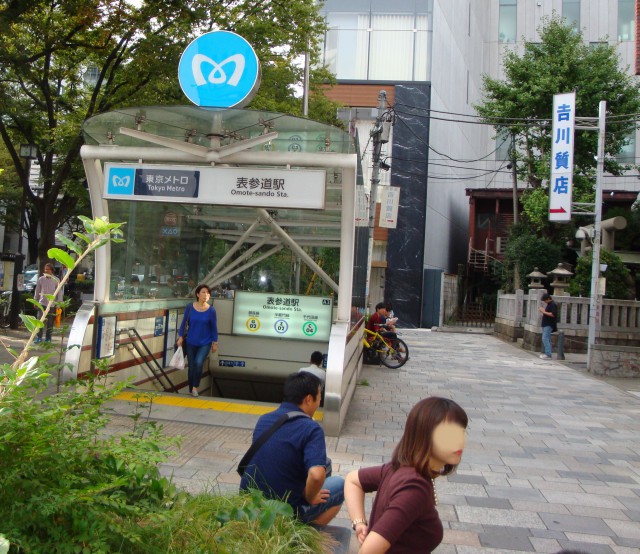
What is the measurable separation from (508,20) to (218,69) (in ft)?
112

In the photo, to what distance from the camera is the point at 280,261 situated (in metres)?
11.5

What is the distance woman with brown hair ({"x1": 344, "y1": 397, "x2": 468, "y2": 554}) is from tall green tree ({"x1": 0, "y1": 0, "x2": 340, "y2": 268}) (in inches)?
409

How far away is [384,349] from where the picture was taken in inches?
573

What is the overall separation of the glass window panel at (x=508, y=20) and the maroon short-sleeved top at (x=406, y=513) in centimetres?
3930

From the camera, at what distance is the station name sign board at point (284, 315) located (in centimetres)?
1014

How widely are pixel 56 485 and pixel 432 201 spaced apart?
28395mm

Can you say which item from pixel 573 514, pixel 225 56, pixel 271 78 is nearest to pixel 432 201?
pixel 271 78

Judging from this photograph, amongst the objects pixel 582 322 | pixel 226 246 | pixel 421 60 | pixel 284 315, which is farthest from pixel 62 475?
pixel 421 60

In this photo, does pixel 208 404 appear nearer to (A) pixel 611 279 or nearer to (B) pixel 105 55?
(B) pixel 105 55

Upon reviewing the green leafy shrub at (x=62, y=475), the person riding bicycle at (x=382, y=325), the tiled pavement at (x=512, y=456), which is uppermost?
the green leafy shrub at (x=62, y=475)

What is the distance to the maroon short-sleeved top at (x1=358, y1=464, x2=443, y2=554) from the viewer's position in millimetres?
2129

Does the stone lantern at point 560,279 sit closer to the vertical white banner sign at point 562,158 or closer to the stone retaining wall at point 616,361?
the vertical white banner sign at point 562,158

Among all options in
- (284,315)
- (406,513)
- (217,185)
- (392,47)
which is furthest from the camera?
(392,47)

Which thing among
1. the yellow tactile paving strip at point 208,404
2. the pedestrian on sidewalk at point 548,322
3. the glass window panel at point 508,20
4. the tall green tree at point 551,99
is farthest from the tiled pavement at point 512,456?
the glass window panel at point 508,20
